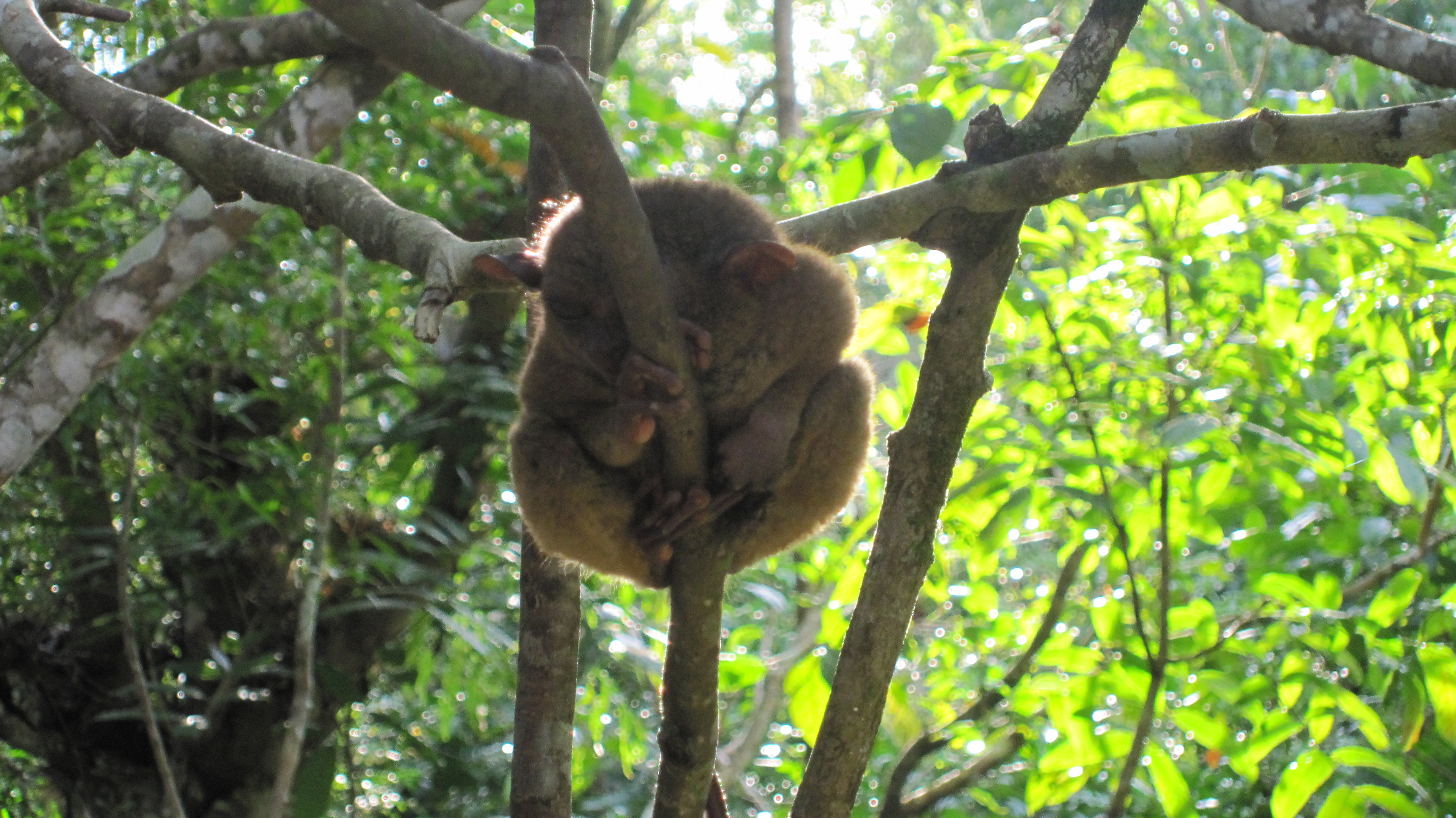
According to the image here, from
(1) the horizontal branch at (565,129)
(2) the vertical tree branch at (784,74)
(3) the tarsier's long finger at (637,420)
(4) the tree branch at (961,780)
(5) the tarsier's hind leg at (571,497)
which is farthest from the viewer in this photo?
(2) the vertical tree branch at (784,74)

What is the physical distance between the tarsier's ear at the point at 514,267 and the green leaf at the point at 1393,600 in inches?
101

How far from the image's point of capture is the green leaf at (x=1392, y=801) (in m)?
2.85

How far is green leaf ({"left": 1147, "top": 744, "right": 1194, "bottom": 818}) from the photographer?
3.16 metres

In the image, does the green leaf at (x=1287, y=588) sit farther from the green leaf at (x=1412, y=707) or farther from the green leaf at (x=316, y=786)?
the green leaf at (x=316, y=786)

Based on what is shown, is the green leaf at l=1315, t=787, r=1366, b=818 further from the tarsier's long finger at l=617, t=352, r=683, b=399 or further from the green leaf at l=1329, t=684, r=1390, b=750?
the tarsier's long finger at l=617, t=352, r=683, b=399

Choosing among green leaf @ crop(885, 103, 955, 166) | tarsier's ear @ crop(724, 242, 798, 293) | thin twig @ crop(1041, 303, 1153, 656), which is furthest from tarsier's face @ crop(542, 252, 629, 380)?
thin twig @ crop(1041, 303, 1153, 656)

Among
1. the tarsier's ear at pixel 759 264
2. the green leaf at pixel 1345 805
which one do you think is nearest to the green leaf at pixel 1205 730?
the green leaf at pixel 1345 805

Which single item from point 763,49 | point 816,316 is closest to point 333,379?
point 816,316

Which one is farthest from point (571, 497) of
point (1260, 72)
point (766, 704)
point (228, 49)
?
point (1260, 72)

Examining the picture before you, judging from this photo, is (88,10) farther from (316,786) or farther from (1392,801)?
(1392,801)

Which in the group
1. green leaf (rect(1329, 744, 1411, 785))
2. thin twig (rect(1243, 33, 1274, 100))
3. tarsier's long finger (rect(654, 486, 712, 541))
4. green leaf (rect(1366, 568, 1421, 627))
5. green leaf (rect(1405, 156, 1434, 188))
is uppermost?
thin twig (rect(1243, 33, 1274, 100))

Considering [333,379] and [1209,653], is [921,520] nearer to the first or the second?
[1209,653]

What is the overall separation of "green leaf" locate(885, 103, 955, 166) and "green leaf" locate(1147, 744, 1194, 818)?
75.8 inches

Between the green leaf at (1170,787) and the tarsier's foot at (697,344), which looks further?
the green leaf at (1170,787)
